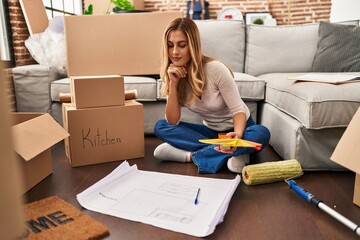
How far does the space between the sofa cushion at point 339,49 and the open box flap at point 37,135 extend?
5.81ft

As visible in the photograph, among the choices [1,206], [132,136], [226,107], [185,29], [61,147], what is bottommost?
[61,147]

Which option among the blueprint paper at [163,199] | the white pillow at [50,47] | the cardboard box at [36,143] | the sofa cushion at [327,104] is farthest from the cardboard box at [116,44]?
the sofa cushion at [327,104]

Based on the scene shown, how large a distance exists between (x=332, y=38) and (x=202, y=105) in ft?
3.96

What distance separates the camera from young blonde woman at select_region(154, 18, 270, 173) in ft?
5.09

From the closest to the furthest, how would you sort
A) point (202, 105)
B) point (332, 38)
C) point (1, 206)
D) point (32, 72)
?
1. point (1, 206)
2. point (202, 105)
3. point (32, 72)
4. point (332, 38)

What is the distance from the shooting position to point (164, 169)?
158cm

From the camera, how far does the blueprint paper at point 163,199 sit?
1.08 meters

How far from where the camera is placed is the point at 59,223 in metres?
1.08

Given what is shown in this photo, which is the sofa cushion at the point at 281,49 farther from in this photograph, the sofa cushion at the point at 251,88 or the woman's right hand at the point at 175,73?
the woman's right hand at the point at 175,73

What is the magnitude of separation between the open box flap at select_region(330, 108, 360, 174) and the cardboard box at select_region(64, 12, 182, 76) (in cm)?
139

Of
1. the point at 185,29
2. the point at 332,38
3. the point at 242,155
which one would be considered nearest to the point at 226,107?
the point at 242,155

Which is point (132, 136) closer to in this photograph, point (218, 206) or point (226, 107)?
point (226, 107)

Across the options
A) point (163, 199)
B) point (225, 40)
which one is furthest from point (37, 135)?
point (225, 40)

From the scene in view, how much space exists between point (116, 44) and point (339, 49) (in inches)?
59.0
